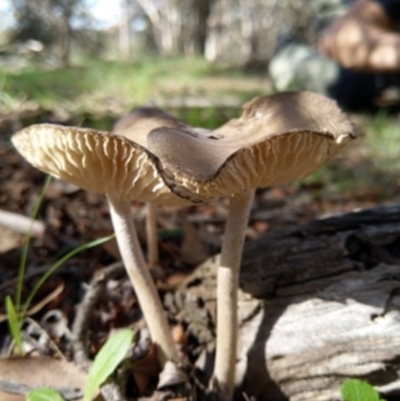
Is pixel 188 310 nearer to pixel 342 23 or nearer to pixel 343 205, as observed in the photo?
pixel 343 205

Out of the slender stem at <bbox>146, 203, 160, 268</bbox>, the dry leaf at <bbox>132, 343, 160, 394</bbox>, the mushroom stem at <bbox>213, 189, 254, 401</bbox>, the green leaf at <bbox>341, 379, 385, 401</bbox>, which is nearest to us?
the green leaf at <bbox>341, 379, 385, 401</bbox>

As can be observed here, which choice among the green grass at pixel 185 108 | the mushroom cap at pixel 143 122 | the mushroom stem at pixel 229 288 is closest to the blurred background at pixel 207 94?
the green grass at pixel 185 108

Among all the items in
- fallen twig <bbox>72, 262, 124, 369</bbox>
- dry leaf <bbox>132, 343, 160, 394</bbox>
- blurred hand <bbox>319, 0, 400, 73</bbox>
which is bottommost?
dry leaf <bbox>132, 343, 160, 394</bbox>

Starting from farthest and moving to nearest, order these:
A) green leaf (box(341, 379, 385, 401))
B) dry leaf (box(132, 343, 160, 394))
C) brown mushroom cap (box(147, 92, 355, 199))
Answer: dry leaf (box(132, 343, 160, 394)) → green leaf (box(341, 379, 385, 401)) → brown mushroom cap (box(147, 92, 355, 199))

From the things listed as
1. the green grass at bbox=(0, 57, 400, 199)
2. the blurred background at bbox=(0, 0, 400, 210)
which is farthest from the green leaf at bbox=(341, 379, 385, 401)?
the blurred background at bbox=(0, 0, 400, 210)

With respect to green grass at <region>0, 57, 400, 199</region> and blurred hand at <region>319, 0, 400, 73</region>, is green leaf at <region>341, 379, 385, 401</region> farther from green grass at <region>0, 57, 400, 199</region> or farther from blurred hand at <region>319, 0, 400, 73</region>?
blurred hand at <region>319, 0, 400, 73</region>

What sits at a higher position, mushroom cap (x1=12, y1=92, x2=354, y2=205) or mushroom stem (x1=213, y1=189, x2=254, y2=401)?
mushroom cap (x1=12, y1=92, x2=354, y2=205)

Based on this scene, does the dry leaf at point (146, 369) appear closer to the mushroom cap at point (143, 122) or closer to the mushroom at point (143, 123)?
the mushroom at point (143, 123)

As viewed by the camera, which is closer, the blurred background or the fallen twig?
the fallen twig
